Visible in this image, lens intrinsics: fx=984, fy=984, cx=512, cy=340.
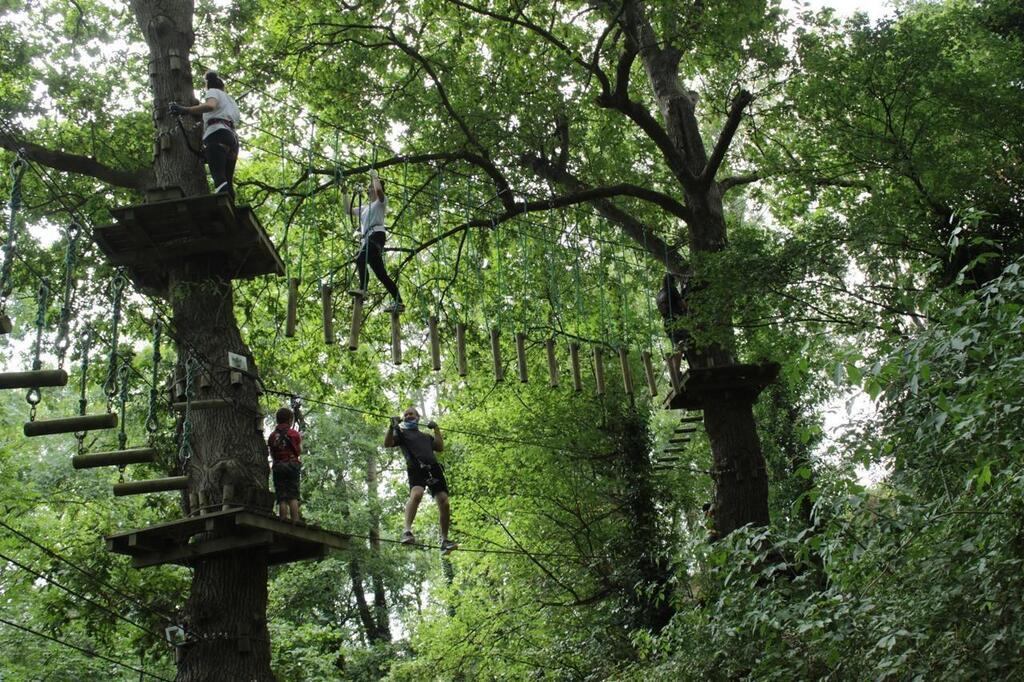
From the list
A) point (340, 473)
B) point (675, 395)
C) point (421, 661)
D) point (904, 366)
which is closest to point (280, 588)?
point (421, 661)

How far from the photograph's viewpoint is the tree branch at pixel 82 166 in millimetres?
8898

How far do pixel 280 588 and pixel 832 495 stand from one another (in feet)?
A: 39.3

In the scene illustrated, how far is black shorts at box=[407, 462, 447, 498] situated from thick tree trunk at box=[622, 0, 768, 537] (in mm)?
2909

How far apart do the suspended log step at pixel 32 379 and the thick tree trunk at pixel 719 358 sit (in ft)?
20.9

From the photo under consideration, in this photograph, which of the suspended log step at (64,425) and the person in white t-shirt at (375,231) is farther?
the person in white t-shirt at (375,231)

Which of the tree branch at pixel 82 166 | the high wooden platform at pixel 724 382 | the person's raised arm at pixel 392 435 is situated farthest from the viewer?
the high wooden platform at pixel 724 382

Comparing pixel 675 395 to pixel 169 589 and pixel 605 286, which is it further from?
pixel 169 589

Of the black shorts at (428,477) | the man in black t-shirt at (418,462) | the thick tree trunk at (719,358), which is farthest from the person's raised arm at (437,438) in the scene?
the thick tree trunk at (719,358)

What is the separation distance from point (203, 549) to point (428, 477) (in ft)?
7.33

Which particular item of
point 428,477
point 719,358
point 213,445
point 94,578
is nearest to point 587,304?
point 719,358

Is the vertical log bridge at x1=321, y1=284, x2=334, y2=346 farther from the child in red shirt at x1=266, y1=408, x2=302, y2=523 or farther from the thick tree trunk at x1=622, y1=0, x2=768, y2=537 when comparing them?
the thick tree trunk at x1=622, y1=0, x2=768, y2=537

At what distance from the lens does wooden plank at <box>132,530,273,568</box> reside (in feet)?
23.1

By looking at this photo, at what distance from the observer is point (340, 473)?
22656mm

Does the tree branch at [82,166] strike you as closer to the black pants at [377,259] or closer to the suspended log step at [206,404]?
the black pants at [377,259]
